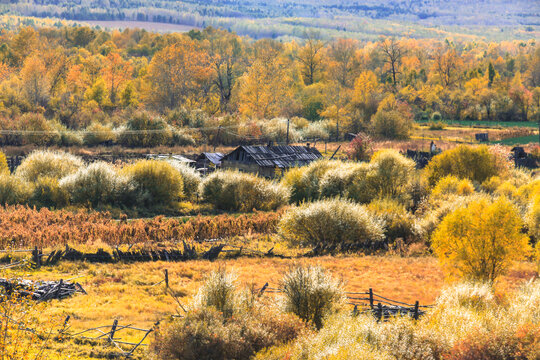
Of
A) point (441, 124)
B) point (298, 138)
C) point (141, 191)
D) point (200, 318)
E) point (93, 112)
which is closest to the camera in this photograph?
point (200, 318)

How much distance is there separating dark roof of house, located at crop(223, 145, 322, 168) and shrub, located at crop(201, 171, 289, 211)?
588 centimetres

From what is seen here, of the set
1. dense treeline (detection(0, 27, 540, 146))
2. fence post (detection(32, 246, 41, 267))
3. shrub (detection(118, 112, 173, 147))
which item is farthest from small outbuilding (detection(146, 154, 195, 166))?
fence post (detection(32, 246, 41, 267))

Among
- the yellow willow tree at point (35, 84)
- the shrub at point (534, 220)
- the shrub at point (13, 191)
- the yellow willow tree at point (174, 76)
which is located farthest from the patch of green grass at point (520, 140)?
the yellow willow tree at point (35, 84)

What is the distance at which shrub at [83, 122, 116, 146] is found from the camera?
63344 mm

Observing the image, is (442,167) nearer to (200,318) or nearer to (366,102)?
(200,318)

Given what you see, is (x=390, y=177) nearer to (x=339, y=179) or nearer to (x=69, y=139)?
(x=339, y=179)

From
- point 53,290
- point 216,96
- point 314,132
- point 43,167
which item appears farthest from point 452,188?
point 216,96

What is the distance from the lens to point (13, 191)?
38.4m

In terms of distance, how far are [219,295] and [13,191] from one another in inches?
1047

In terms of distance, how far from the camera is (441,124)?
3369 inches

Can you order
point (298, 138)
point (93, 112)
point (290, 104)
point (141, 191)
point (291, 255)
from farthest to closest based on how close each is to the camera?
point (290, 104) < point (93, 112) < point (298, 138) < point (141, 191) < point (291, 255)

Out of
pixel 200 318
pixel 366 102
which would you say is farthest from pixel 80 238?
pixel 366 102

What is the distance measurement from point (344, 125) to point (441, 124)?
1563 cm

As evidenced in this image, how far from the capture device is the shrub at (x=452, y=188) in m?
37.6
